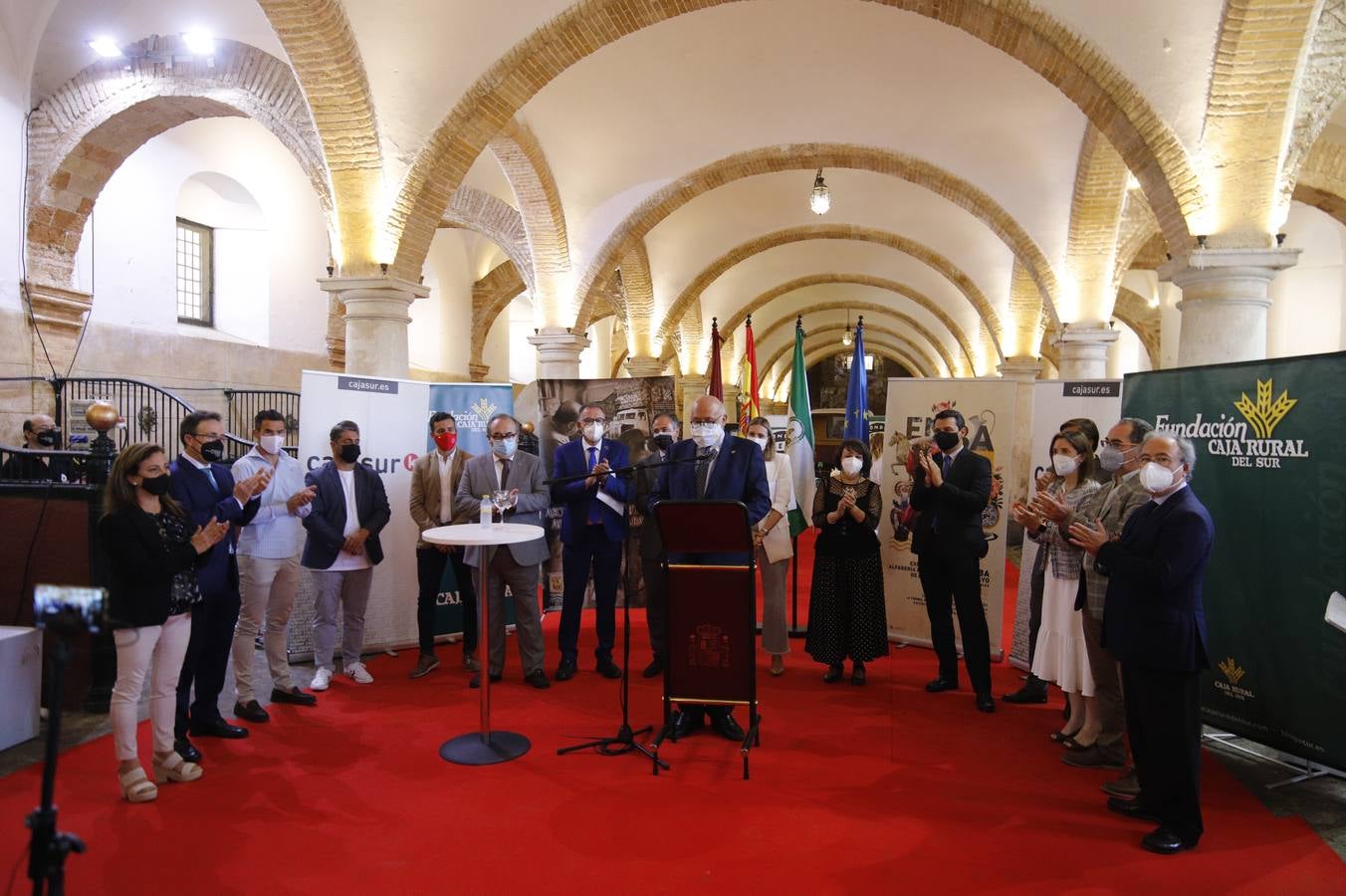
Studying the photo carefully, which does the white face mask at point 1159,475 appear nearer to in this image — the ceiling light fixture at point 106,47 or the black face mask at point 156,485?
the black face mask at point 156,485

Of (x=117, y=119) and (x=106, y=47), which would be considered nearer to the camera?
(x=106, y=47)

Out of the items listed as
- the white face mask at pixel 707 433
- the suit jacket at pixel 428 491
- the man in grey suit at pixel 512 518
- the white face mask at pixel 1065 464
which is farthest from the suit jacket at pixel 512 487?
the white face mask at pixel 1065 464

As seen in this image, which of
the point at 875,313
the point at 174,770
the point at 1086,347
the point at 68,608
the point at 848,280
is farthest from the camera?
the point at 875,313

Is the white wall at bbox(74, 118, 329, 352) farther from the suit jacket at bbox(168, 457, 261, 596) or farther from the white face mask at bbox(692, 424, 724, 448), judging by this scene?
the white face mask at bbox(692, 424, 724, 448)

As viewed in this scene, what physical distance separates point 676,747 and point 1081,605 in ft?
6.79

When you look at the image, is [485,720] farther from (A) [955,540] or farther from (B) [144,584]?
(A) [955,540]

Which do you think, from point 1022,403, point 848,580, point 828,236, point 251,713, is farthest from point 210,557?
point 828,236

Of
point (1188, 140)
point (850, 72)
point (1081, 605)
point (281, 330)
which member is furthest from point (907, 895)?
point (281, 330)

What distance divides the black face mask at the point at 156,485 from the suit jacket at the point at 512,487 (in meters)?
1.99

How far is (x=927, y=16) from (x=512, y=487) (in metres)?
5.59

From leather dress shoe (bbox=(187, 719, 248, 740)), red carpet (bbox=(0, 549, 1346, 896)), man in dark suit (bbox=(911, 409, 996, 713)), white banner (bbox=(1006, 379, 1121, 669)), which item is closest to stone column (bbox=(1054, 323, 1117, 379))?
white banner (bbox=(1006, 379, 1121, 669))

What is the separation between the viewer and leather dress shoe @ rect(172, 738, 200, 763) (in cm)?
375

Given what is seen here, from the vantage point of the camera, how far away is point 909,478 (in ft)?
20.4

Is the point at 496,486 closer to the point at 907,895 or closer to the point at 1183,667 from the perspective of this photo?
the point at 907,895
